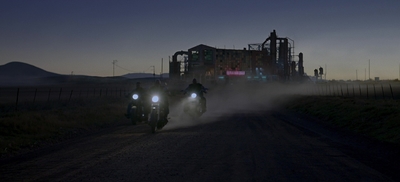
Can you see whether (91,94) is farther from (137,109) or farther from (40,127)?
(137,109)

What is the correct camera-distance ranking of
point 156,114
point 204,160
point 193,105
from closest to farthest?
point 204,160 → point 156,114 → point 193,105

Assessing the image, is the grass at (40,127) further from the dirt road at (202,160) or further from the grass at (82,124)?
the dirt road at (202,160)

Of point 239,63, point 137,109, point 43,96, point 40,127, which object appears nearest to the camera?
point 40,127

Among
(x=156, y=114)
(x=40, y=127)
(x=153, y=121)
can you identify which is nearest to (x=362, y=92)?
(x=156, y=114)

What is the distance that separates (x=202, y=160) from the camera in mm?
9875

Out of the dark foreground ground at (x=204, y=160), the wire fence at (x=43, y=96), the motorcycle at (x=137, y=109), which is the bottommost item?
the dark foreground ground at (x=204, y=160)

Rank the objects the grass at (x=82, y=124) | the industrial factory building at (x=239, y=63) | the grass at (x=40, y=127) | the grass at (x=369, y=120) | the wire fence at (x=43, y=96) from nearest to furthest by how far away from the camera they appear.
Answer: the grass at (x=40, y=127), the grass at (x=82, y=124), the grass at (x=369, y=120), the wire fence at (x=43, y=96), the industrial factory building at (x=239, y=63)

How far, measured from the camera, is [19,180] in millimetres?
7895

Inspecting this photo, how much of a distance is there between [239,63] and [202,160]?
3287 inches

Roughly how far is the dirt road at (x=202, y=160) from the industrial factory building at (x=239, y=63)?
70.8 metres

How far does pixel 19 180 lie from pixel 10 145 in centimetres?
543

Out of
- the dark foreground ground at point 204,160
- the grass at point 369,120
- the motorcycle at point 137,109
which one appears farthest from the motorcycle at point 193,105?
the grass at point 369,120

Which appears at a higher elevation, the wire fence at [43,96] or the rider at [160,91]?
the rider at [160,91]

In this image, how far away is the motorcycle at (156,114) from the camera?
15852 mm
